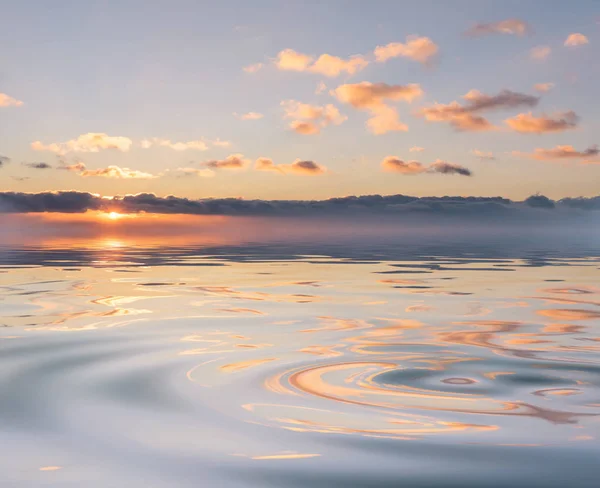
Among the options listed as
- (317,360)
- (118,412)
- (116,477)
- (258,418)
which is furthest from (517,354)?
(116,477)

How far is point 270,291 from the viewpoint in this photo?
2006 cm

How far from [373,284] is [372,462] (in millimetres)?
16562

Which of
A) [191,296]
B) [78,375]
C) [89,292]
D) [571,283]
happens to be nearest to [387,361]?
[78,375]

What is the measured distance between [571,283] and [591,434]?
17421 millimetres

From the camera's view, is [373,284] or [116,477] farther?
[373,284]

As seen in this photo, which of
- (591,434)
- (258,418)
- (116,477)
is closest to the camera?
(116,477)

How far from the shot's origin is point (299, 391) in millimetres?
8297

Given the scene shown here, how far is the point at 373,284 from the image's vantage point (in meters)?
22.2

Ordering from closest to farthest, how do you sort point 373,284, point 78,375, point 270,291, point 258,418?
point 258,418
point 78,375
point 270,291
point 373,284

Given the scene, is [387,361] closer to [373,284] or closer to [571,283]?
[373,284]

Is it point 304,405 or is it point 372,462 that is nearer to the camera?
point 372,462

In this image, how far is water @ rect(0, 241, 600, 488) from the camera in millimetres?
5641

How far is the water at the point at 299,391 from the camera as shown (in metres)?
5.64

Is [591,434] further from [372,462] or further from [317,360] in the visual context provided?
[317,360]
